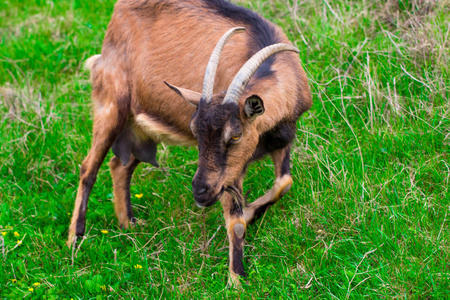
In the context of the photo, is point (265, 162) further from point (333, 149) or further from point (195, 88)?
point (195, 88)

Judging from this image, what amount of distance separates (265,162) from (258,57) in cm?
149

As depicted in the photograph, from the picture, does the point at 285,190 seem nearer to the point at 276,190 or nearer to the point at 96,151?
the point at 276,190

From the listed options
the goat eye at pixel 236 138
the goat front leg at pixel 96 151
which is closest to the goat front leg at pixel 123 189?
the goat front leg at pixel 96 151

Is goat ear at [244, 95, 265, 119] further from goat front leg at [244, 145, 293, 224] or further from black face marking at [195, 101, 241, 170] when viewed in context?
goat front leg at [244, 145, 293, 224]

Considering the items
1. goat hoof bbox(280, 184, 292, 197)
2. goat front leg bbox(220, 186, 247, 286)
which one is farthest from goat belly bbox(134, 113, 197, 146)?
goat hoof bbox(280, 184, 292, 197)

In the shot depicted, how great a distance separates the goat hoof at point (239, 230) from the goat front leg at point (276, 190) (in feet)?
0.86

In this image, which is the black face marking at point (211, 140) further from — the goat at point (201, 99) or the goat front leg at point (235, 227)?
the goat front leg at point (235, 227)

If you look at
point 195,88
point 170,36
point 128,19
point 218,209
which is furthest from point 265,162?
point 128,19

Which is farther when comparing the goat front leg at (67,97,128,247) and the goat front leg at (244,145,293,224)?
the goat front leg at (67,97,128,247)

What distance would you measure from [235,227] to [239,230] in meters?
0.04

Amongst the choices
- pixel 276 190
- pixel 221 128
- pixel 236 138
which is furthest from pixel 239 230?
pixel 221 128

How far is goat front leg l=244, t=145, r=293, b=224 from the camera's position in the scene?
4379 millimetres

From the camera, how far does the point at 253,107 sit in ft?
12.1

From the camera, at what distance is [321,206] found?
13.5 ft
